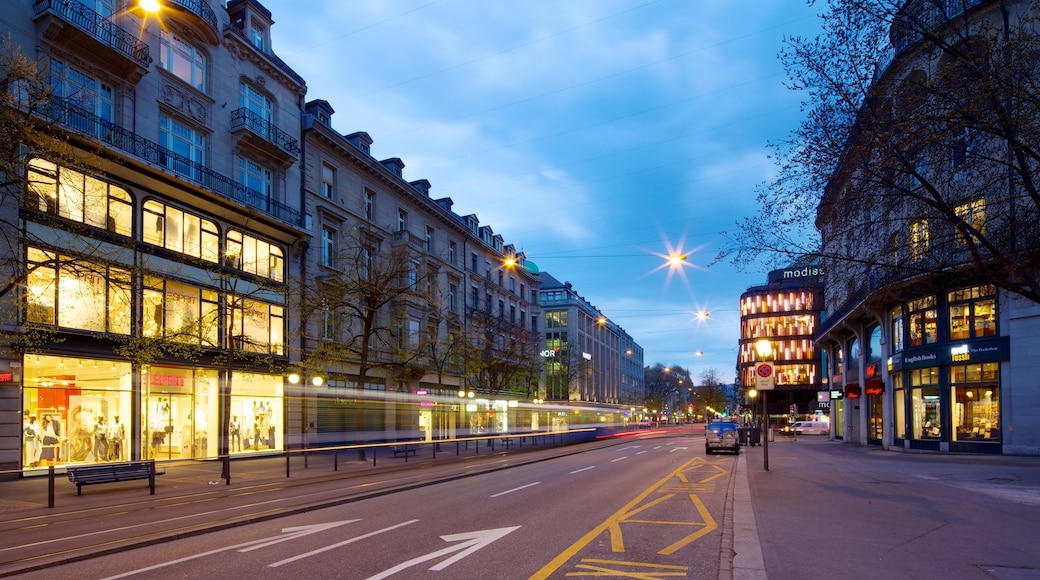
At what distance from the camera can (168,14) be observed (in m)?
27.9

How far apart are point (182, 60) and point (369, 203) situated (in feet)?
48.7

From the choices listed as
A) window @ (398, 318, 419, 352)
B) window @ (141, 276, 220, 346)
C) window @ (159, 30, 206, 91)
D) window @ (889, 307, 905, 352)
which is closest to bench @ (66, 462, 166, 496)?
window @ (141, 276, 220, 346)

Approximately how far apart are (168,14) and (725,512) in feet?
90.6

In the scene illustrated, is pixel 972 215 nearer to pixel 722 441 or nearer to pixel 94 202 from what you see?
pixel 722 441

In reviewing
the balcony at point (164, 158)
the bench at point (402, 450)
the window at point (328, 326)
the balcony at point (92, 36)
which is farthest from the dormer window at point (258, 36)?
the bench at point (402, 450)

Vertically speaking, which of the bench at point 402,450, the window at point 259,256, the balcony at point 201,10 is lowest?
the bench at point 402,450

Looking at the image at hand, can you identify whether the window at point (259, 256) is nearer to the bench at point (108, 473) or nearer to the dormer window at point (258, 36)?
the dormer window at point (258, 36)

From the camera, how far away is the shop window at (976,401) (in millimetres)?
28859

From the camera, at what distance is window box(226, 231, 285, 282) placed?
30.2 m

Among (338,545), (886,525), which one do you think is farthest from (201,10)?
(886,525)

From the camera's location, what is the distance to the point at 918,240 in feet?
43.5

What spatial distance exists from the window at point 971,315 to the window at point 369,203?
30.2 meters

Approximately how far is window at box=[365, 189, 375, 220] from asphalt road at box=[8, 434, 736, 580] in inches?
1052

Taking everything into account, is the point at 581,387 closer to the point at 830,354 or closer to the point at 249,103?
the point at 830,354
